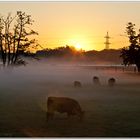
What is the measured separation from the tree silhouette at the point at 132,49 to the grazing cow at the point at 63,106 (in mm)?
1015

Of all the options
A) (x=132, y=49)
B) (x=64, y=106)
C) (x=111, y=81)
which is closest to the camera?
(x=132, y=49)

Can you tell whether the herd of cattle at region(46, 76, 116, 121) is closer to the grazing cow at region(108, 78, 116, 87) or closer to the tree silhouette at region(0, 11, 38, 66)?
the tree silhouette at region(0, 11, 38, 66)

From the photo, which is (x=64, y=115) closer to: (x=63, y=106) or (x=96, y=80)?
(x=63, y=106)

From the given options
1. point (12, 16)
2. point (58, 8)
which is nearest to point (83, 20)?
point (58, 8)

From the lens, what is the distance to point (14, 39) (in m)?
9.88

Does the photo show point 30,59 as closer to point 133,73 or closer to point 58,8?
point 58,8

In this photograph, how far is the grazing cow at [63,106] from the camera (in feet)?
31.9

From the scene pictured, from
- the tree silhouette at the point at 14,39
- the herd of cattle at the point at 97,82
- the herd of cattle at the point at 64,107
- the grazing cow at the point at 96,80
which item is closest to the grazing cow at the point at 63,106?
the herd of cattle at the point at 64,107

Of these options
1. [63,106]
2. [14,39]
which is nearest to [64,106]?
[63,106]

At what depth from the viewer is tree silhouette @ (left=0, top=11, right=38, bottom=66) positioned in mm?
9738

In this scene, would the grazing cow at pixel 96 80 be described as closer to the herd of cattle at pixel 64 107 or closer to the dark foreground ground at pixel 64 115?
the dark foreground ground at pixel 64 115

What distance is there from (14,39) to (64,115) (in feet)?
4.69

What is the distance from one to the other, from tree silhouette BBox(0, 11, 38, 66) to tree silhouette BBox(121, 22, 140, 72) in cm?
138

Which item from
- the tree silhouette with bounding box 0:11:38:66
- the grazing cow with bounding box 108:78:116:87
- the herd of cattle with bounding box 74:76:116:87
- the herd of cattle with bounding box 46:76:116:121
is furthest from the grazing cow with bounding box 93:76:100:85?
the tree silhouette with bounding box 0:11:38:66
